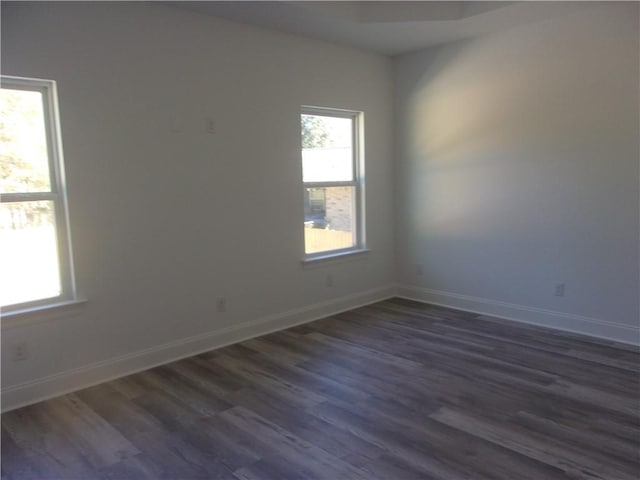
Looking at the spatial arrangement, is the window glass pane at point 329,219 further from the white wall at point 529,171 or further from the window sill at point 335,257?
the white wall at point 529,171

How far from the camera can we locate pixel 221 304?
3.93m

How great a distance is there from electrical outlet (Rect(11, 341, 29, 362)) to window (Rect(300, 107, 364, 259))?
Answer: 2438 mm

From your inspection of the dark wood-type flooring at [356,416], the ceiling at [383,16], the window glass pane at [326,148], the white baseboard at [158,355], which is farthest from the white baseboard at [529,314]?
the ceiling at [383,16]

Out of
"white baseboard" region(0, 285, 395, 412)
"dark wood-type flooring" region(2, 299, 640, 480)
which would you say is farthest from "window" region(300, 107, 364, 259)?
"dark wood-type flooring" region(2, 299, 640, 480)

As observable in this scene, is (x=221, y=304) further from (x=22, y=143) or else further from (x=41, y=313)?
(x=22, y=143)

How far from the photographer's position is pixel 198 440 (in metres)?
2.54

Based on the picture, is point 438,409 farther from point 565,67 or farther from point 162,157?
point 565,67

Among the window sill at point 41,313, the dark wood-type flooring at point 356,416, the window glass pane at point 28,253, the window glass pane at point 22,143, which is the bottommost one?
the dark wood-type flooring at point 356,416

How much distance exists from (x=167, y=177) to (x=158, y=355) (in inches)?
53.0

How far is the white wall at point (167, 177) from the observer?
303cm

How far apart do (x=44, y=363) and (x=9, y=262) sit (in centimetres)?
68

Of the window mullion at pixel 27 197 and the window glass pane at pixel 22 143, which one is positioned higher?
the window glass pane at pixel 22 143

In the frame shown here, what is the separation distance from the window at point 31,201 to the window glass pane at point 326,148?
7.01 feet

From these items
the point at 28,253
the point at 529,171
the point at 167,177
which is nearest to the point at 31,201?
the point at 28,253
